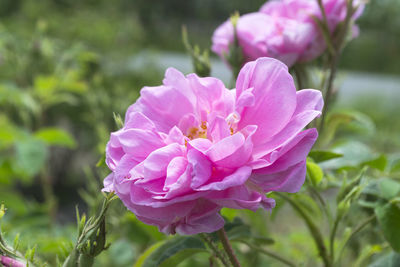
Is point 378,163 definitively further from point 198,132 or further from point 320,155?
point 198,132

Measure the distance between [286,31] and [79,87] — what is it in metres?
0.69

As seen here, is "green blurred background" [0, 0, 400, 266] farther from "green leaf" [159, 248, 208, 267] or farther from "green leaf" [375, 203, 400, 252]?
"green leaf" [375, 203, 400, 252]

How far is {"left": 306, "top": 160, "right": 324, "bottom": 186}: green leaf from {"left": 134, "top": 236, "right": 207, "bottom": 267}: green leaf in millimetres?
125

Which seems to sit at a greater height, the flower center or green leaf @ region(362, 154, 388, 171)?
the flower center

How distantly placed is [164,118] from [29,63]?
711 mm

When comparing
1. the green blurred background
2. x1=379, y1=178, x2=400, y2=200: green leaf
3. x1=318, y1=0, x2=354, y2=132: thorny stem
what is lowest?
the green blurred background

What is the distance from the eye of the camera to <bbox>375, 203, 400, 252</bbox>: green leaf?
429 mm

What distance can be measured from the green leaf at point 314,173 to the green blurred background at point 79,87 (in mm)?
219

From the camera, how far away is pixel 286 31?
560 millimetres

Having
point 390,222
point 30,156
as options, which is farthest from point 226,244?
point 30,156

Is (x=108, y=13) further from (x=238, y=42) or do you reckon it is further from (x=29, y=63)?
(x=238, y=42)

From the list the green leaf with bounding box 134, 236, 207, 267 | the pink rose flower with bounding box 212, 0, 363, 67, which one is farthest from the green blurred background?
the pink rose flower with bounding box 212, 0, 363, 67

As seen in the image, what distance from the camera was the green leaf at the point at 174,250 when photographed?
43cm

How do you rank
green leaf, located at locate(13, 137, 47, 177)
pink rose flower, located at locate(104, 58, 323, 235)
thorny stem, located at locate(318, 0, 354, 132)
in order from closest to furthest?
pink rose flower, located at locate(104, 58, 323, 235) < thorny stem, located at locate(318, 0, 354, 132) < green leaf, located at locate(13, 137, 47, 177)
